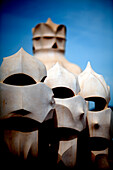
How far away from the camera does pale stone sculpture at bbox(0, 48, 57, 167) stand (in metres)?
5.34

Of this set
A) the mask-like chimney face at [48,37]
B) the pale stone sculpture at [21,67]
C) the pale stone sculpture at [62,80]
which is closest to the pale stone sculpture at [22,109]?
the pale stone sculpture at [21,67]

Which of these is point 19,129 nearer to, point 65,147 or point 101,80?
point 65,147

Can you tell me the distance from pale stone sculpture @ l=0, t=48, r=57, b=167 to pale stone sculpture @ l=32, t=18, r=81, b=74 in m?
5.96

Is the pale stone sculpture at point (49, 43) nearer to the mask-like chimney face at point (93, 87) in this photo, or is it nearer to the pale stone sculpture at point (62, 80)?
the mask-like chimney face at point (93, 87)

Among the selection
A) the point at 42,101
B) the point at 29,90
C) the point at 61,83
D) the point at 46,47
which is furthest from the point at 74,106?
the point at 46,47

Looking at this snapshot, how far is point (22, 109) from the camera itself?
533 cm

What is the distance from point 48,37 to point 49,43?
0.33 meters

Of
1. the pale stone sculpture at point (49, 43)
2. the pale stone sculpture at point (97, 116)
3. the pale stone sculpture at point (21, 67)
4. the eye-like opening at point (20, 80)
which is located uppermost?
the pale stone sculpture at point (49, 43)

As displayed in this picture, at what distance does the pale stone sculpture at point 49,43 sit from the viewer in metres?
12.0

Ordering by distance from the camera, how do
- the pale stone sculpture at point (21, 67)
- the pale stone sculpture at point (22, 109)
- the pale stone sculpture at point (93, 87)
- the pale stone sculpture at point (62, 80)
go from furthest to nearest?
the pale stone sculpture at point (93, 87) < the pale stone sculpture at point (62, 80) < the pale stone sculpture at point (21, 67) < the pale stone sculpture at point (22, 109)

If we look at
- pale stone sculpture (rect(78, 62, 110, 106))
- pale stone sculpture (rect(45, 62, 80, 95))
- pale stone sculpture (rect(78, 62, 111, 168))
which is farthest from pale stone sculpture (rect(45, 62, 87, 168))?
pale stone sculpture (rect(78, 62, 110, 106))

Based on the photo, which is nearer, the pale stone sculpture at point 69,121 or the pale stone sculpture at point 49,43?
the pale stone sculpture at point 69,121

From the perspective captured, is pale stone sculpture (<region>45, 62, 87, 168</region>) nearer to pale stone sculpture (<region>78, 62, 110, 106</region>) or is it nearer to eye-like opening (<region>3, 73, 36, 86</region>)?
eye-like opening (<region>3, 73, 36, 86</region>)

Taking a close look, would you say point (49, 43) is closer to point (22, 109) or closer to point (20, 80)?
point (20, 80)
